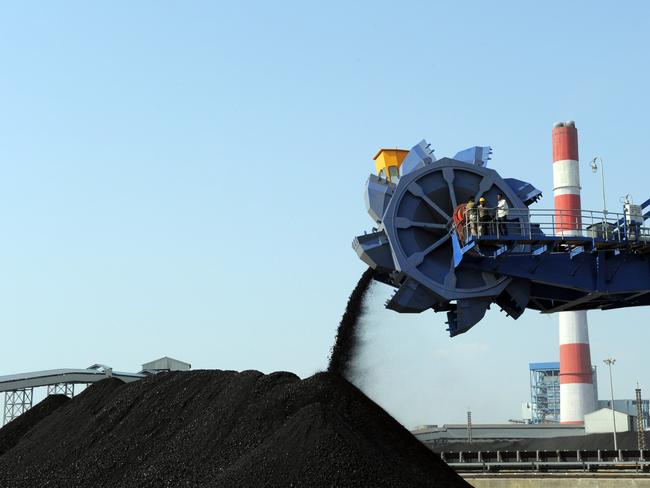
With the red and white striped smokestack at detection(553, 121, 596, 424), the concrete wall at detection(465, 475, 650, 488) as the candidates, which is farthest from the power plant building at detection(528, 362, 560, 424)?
the concrete wall at detection(465, 475, 650, 488)

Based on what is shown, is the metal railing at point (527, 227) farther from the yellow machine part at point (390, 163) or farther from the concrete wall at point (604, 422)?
the concrete wall at point (604, 422)

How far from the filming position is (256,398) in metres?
18.6

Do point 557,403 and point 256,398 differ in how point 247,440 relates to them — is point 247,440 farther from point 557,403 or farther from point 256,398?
point 557,403

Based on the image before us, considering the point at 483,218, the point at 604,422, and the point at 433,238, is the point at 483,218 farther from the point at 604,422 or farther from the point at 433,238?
the point at 604,422

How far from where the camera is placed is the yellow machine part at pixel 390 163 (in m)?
22.1

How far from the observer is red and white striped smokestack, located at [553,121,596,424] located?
48.7 meters

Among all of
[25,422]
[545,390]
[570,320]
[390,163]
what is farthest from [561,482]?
[545,390]

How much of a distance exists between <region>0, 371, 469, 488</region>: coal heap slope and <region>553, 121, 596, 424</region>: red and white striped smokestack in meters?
31.3

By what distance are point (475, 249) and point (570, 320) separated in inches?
1218

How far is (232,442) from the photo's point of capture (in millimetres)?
16875

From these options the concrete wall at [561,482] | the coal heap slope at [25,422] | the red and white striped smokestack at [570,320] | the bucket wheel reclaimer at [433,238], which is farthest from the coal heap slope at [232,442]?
the red and white striped smokestack at [570,320]

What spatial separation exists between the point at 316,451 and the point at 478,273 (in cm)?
759

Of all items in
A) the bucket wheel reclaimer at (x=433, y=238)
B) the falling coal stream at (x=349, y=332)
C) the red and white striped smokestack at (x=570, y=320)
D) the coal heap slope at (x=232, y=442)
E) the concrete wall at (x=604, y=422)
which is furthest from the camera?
the red and white striped smokestack at (x=570, y=320)

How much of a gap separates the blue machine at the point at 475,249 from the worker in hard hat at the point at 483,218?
47 millimetres
